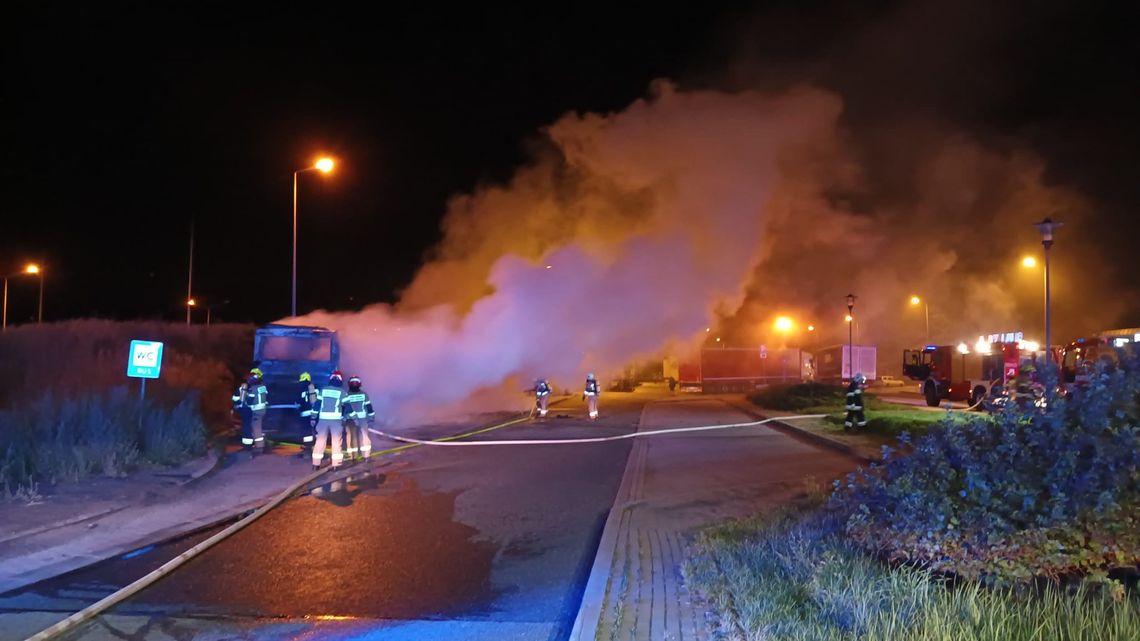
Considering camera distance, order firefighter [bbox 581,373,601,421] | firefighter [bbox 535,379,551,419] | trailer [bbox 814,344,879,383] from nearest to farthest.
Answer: firefighter [bbox 581,373,601,421], firefighter [bbox 535,379,551,419], trailer [bbox 814,344,879,383]

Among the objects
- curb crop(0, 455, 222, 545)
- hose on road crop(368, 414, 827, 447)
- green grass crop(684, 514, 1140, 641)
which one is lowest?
curb crop(0, 455, 222, 545)

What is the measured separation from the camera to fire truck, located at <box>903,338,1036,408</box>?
87.2 feet

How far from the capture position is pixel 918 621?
4.34 meters

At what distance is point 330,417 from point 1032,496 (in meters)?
10.2

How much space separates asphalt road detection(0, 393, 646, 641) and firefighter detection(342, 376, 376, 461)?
75.8 inches

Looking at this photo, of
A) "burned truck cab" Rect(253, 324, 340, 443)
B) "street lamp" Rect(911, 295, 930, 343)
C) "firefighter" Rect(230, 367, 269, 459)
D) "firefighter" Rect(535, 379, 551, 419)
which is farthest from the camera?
"street lamp" Rect(911, 295, 930, 343)

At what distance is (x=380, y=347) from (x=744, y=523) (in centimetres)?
1727

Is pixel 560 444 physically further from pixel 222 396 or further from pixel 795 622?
pixel 795 622

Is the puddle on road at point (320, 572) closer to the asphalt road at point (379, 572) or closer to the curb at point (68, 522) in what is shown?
the asphalt road at point (379, 572)

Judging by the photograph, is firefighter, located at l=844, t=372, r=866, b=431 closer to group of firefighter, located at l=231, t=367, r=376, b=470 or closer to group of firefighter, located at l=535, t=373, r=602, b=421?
group of firefighter, located at l=535, t=373, r=602, b=421

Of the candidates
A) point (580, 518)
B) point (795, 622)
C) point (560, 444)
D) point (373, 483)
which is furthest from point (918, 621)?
point (560, 444)

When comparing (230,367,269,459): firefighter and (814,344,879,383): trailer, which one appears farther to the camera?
(814,344,879,383): trailer

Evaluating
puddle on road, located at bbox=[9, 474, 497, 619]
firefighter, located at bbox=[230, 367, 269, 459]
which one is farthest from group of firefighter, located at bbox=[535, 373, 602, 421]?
puddle on road, located at bbox=[9, 474, 497, 619]

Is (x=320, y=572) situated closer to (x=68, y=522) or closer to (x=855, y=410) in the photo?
(x=68, y=522)
